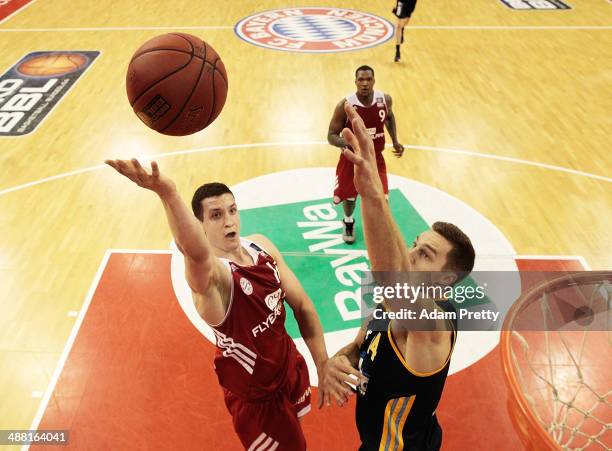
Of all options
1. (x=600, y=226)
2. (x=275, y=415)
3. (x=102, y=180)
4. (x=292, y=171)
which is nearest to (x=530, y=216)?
(x=600, y=226)

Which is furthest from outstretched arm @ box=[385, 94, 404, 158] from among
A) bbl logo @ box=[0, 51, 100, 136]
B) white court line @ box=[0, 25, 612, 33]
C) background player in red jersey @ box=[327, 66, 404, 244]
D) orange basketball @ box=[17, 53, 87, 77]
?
white court line @ box=[0, 25, 612, 33]

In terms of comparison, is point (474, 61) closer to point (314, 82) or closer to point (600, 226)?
point (314, 82)

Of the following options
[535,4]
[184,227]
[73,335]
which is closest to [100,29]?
[73,335]

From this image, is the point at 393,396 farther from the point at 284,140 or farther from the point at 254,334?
the point at 284,140

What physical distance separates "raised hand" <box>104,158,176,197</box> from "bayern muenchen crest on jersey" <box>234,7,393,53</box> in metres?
9.30

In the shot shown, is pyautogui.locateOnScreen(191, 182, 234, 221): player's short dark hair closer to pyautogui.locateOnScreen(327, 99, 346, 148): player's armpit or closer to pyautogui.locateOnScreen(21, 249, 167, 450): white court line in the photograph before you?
pyautogui.locateOnScreen(21, 249, 167, 450): white court line

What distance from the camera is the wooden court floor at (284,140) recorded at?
525 centimetres

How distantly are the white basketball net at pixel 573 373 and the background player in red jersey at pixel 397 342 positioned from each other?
99cm

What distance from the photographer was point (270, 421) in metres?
2.80

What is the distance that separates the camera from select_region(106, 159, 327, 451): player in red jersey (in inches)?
101

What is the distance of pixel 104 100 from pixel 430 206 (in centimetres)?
575

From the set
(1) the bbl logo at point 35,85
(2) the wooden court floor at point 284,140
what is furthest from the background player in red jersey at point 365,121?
(1) the bbl logo at point 35,85

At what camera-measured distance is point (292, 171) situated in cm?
674

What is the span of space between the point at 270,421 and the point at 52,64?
921 cm
